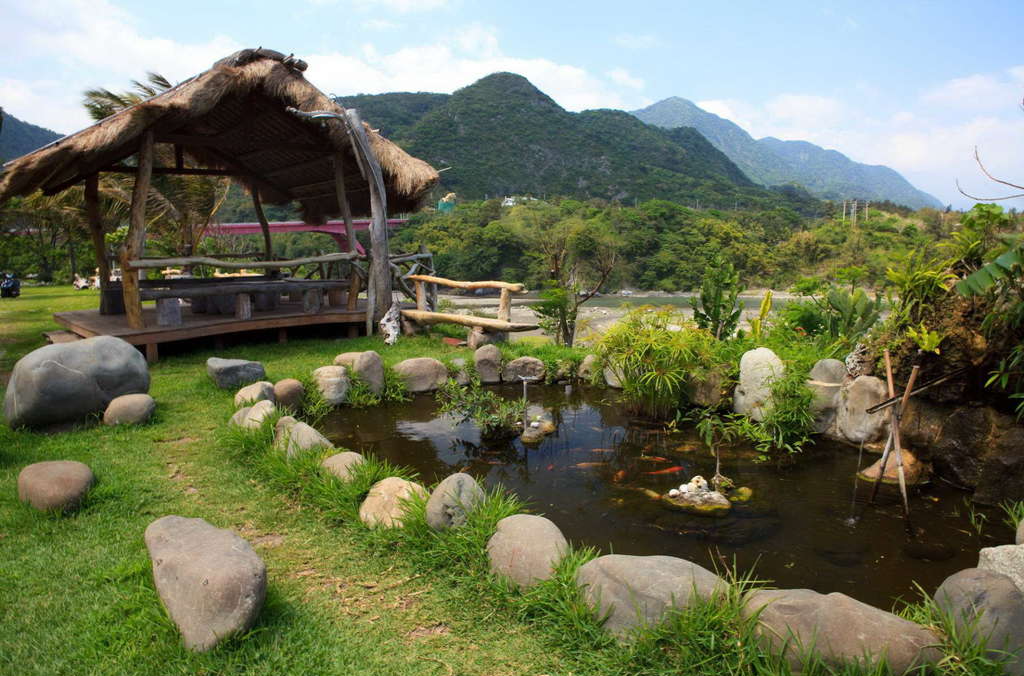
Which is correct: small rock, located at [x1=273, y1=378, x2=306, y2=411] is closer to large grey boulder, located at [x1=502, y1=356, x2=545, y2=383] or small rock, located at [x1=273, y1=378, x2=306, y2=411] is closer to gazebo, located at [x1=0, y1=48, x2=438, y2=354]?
large grey boulder, located at [x1=502, y1=356, x2=545, y2=383]

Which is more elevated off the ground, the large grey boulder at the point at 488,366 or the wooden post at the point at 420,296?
the wooden post at the point at 420,296

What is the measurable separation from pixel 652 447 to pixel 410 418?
2498 mm

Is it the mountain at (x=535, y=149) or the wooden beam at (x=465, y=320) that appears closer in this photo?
the wooden beam at (x=465, y=320)

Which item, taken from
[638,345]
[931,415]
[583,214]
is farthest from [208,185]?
[583,214]

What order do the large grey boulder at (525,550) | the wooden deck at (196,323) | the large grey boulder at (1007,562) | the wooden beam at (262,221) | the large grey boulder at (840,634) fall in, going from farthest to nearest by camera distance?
the wooden beam at (262,221) < the wooden deck at (196,323) < the large grey boulder at (525,550) < the large grey boulder at (1007,562) < the large grey boulder at (840,634)

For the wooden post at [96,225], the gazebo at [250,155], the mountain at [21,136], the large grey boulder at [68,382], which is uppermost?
the mountain at [21,136]

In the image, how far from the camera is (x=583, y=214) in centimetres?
4038

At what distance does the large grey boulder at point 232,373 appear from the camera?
6.38 metres

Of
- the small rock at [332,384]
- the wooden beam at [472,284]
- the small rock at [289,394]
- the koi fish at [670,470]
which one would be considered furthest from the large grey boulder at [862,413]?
the small rock at [289,394]

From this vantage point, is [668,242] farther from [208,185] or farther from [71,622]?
[71,622]

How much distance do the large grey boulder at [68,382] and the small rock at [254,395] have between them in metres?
0.92

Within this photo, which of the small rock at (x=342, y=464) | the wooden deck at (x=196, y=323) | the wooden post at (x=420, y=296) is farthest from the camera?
the wooden post at (x=420, y=296)

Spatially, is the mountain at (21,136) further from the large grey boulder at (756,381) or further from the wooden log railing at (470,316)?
the large grey boulder at (756,381)

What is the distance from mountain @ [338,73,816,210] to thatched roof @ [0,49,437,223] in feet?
136
